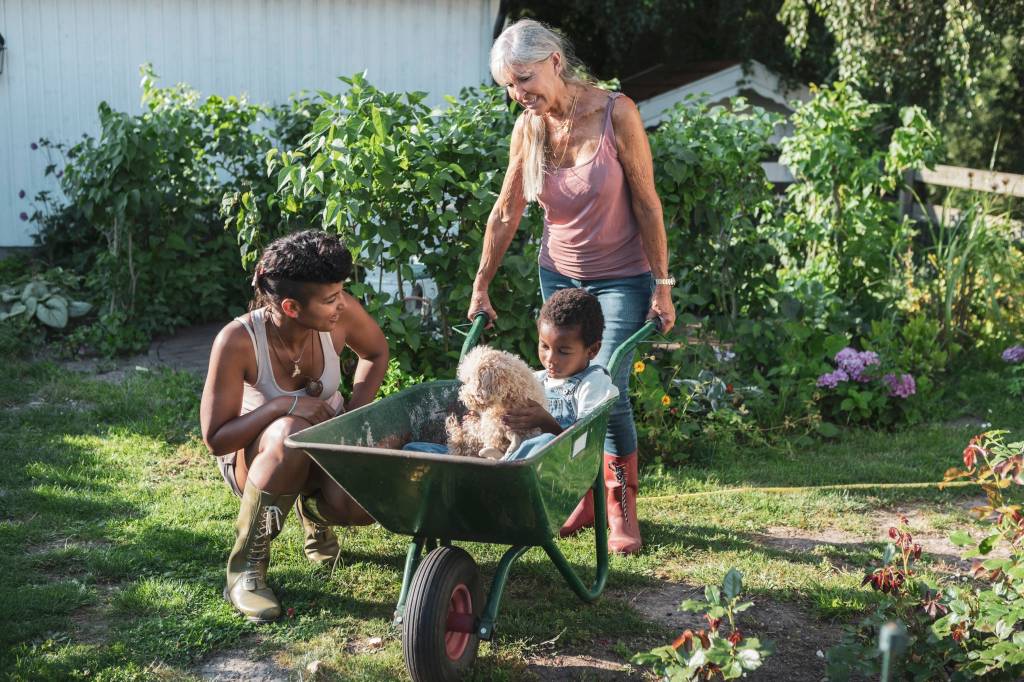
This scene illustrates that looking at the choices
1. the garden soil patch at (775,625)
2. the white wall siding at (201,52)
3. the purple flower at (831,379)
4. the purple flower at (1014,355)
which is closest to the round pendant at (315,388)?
the garden soil patch at (775,625)

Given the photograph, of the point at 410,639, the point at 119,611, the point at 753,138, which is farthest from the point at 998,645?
the point at 753,138

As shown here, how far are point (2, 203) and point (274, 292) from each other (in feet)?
19.9

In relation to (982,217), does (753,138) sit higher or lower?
higher

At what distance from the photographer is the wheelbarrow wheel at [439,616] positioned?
269 centimetres

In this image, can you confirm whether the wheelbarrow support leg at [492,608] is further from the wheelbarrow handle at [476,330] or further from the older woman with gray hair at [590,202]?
the older woman with gray hair at [590,202]

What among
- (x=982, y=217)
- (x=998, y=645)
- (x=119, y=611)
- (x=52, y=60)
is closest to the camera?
(x=998, y=645)

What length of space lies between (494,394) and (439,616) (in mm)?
617

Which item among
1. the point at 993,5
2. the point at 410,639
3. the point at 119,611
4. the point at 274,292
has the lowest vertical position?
the point at 119,611

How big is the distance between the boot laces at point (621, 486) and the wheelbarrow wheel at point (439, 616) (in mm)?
1055

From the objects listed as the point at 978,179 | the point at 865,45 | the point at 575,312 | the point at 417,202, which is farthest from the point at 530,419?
the point at 865,45

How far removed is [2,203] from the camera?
320 inches

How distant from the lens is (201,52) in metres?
8.45

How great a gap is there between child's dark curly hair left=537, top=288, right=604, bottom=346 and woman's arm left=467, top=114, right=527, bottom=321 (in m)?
0.42

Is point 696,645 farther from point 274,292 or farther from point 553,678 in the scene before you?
point 274,292
